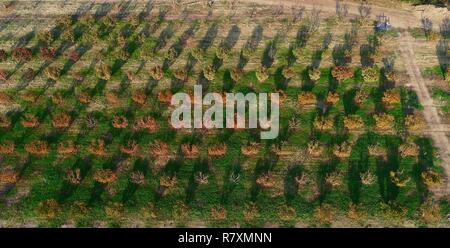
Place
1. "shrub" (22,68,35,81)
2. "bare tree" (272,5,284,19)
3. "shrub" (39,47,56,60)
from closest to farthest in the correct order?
1. "shrub" (22,68,35,81)
2. "shrub" (39,47,56,60)
3. "bare tree" (272,5,284,19)

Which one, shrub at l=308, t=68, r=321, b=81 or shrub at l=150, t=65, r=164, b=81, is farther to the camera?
shrub at l=150, t=65, r=164, b=81

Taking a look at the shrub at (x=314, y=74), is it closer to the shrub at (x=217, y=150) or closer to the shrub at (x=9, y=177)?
the shrub at (x=217, y=150)

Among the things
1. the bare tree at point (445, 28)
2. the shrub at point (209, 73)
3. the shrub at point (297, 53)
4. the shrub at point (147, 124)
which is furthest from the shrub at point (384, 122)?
the shrub at point (147, 124)

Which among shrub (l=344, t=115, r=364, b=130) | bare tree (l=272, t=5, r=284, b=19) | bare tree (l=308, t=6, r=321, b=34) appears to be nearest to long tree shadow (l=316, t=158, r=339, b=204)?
shrub (l=344, t=115, r=364, b=130)

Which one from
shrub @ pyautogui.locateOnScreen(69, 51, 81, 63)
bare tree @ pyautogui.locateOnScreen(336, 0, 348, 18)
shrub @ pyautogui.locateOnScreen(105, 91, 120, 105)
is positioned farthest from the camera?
bare tree @ pyautogui.locateOnScreen(336, 0, 348, 18)

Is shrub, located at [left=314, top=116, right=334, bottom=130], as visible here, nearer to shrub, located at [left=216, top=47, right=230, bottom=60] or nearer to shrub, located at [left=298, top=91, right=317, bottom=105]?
shrub, located at [left=298, top=91, right=317, bottom=105]
